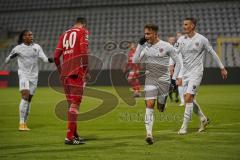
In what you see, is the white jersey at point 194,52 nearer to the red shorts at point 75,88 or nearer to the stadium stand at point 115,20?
the red shorts at point 75,88

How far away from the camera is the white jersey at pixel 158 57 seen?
10.1 m

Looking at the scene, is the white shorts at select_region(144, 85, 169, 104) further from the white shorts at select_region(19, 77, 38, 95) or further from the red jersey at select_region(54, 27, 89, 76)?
the white shorts at select_region(19, 77, 38, 95)

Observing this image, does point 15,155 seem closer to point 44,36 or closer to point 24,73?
point 24,73

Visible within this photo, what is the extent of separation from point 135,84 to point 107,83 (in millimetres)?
9668

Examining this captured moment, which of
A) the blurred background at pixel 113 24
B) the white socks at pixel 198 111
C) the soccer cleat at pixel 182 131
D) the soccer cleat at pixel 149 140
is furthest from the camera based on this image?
the blurred background at pixel 113 24

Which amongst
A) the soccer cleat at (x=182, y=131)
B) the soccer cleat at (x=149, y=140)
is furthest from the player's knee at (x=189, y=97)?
the soccer cleat at (x=149, y=140)

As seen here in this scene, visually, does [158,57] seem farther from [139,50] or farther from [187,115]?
[187,115]

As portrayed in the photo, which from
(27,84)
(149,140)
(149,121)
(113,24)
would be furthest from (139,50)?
(113,24)

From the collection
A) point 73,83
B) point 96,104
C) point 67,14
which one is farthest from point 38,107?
point 67,14

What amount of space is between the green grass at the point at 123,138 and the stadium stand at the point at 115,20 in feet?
60.7

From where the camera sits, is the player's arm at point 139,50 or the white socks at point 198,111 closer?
the player's arm at point 139,50

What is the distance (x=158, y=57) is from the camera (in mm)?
10164

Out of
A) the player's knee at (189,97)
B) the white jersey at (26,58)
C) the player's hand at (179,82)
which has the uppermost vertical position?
the white jersey at (26,58)

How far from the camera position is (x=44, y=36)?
37844 mm
